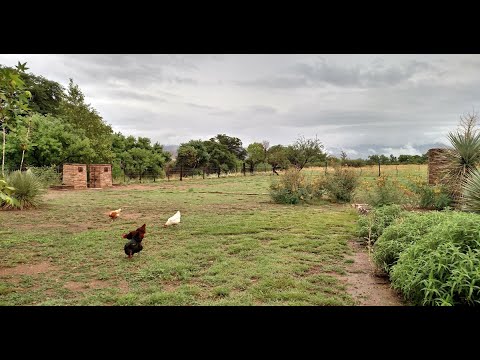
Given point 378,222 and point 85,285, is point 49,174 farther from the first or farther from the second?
point 378,222

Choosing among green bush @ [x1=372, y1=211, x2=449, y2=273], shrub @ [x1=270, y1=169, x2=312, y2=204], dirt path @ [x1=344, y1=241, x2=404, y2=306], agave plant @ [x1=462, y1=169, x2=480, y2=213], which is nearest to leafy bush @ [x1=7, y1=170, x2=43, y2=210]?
shrub @ [x1=270, y1=169, x2=312, y2=204]

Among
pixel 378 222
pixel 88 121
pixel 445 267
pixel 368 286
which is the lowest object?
pixel 368 286

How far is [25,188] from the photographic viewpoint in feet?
26.0

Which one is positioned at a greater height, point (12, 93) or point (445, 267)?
point (12, 93)

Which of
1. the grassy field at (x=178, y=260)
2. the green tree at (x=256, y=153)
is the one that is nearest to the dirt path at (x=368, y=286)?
the grassy field at (x=178, y=260)

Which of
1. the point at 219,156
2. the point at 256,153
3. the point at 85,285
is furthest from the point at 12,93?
the point at 256,153

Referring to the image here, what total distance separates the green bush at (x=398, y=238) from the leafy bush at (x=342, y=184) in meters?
6.19

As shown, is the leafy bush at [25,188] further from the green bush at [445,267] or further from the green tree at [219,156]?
the green tree at [219,156]

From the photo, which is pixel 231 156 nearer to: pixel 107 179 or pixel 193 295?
pixel 107 179

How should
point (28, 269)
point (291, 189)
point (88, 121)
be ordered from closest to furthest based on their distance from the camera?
point (28, 269) < point (291, 189) < point (88, 121)

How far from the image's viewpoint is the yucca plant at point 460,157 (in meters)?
6.62

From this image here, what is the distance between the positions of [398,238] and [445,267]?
128cm

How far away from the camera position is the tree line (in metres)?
10.5
